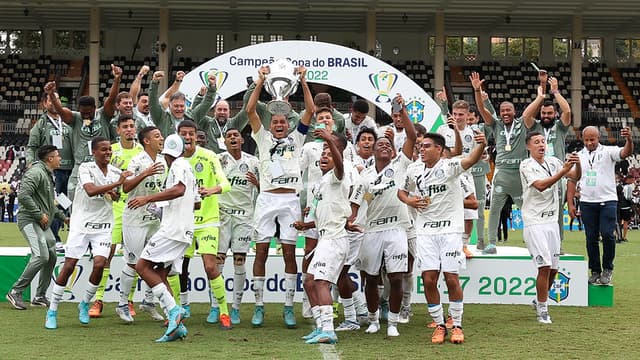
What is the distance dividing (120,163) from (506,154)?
5114 millimetres

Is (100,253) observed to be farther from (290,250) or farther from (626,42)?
(626,42)

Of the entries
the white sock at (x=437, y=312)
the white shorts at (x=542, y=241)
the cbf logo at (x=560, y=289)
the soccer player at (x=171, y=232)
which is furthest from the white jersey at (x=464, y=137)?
the soccer player at (x=171, y=232)

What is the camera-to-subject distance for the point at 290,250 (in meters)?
9.46

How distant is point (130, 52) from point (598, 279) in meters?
39.1

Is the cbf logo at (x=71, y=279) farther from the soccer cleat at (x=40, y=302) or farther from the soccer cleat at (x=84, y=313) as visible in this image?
the soccer cleat at (x=84, y=313)

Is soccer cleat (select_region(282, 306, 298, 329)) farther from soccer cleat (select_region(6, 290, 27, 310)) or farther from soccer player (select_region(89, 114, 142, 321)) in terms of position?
soccer cleat (select_region(6, 290, 27, 310))

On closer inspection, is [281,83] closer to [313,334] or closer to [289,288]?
[289,288]

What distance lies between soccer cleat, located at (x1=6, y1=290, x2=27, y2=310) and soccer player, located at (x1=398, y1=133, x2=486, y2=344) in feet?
16.2

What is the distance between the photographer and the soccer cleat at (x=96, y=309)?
33.1 ft

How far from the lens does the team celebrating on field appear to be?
8.42 meters

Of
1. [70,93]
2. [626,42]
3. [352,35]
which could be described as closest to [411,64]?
Result: [352,35]

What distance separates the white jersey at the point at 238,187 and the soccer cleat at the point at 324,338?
2.17 m

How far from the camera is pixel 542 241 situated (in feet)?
32.0

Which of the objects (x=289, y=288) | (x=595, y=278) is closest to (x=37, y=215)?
(x=289, y=288)
